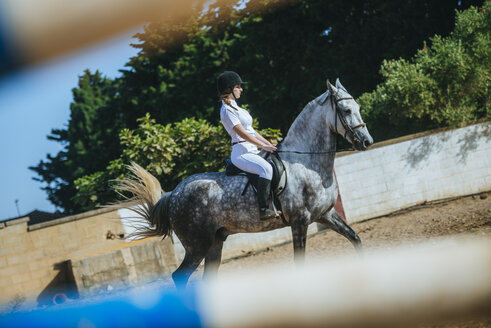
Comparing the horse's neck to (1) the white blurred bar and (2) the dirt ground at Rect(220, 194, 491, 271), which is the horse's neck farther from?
Answer: (1) the white blurred bar

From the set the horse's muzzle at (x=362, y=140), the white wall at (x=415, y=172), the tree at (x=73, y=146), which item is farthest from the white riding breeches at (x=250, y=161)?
the tree at (x=73, y=146)

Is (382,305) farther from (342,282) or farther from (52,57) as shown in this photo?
(52,57)

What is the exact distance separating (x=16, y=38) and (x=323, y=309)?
486mm

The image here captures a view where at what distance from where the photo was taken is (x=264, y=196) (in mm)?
5383

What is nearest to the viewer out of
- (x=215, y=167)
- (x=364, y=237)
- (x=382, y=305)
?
(x=382, y=305)

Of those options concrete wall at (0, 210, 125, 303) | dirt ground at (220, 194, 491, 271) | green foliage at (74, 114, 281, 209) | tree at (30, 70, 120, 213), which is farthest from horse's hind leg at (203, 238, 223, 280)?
tree at (30, 70, 120, 213)

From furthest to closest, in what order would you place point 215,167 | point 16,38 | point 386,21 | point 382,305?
point 386,21 → point 215,167 → point 16,38 → point 382,305

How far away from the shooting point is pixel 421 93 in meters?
13.3

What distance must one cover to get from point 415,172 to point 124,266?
312 inches

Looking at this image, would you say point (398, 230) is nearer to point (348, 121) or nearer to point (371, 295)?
point (348, 121)

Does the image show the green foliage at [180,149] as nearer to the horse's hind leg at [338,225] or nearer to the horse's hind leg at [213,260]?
the horse's hind leg at [213,260]

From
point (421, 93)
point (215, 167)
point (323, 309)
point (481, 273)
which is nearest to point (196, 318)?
point (323, 309)

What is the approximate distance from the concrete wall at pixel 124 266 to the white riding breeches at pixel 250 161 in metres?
5.54

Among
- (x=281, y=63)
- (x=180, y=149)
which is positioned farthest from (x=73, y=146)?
(x=180, y=149)
